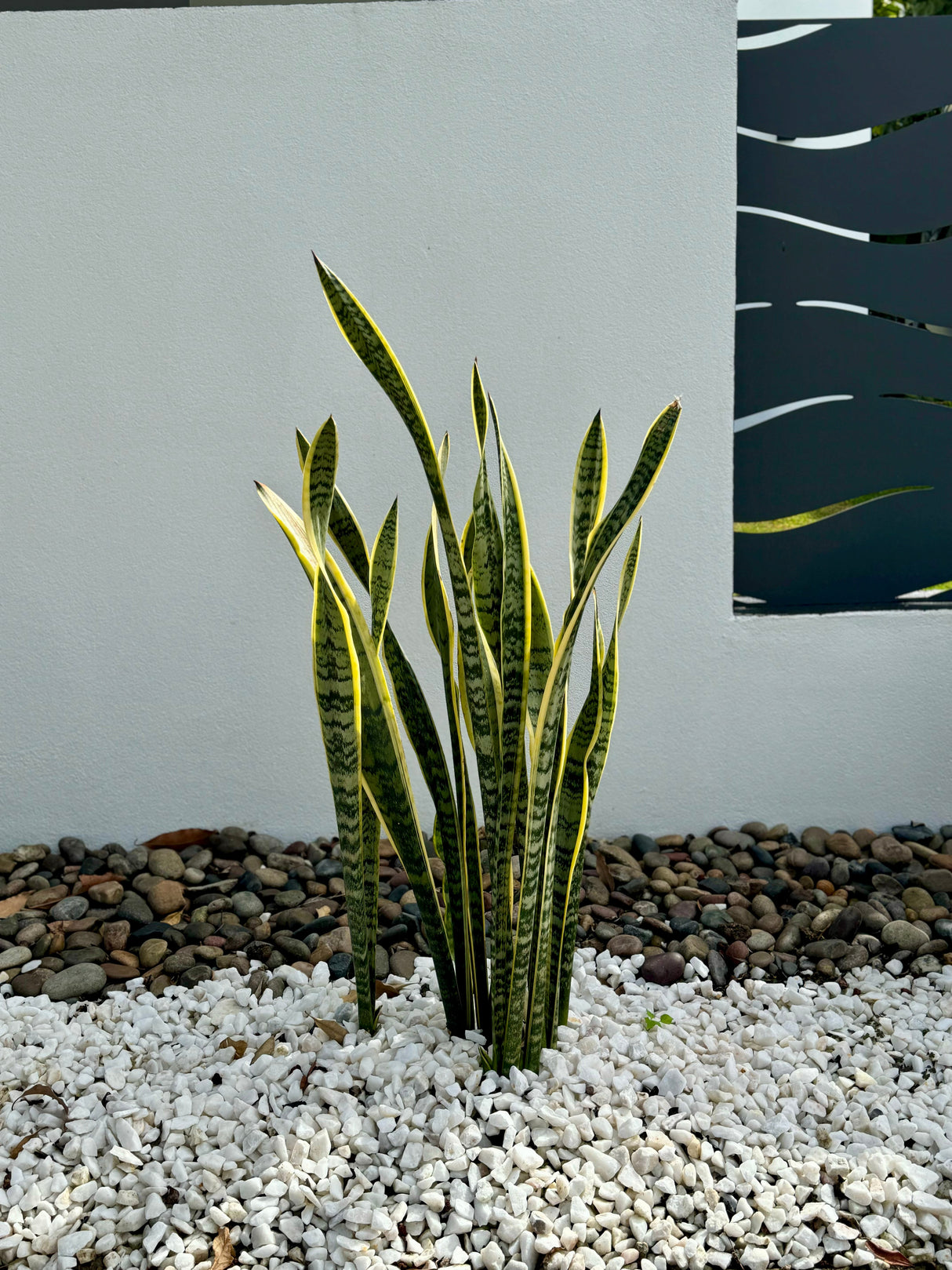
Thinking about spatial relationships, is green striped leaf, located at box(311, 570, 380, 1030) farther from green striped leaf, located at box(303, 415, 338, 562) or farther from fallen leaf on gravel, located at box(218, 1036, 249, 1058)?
fallen leaf on gravel, located at box(218, 1036, 249, 1058)

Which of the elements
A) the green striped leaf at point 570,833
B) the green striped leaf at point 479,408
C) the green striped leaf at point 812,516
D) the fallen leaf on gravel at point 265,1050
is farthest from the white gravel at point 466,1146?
the green striped leaf at point 812,516

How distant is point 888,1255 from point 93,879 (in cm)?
151

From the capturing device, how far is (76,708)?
2105 mm

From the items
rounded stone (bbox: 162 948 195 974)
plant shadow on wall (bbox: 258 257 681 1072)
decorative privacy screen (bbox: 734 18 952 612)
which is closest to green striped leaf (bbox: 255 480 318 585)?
plant shadow on wall (bbox: 258 257 681 1072)

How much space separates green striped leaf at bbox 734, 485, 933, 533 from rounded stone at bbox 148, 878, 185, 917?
4.63 ft

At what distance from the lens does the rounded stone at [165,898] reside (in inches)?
72.6

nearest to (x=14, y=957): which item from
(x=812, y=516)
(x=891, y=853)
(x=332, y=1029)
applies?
(x=332, y=1029)

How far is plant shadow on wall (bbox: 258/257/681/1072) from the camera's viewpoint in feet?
3.51

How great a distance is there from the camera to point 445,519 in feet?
3.59

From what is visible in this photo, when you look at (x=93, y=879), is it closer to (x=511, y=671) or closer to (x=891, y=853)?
(x=511, y=671)

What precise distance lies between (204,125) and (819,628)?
1658mm

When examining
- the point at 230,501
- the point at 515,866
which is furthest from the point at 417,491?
the point at 515,866

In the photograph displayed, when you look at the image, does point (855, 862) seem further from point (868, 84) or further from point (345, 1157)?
point (868, 84)

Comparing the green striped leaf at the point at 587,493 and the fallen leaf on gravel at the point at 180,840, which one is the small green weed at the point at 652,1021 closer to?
the green striped leaf at the point at 587,493
